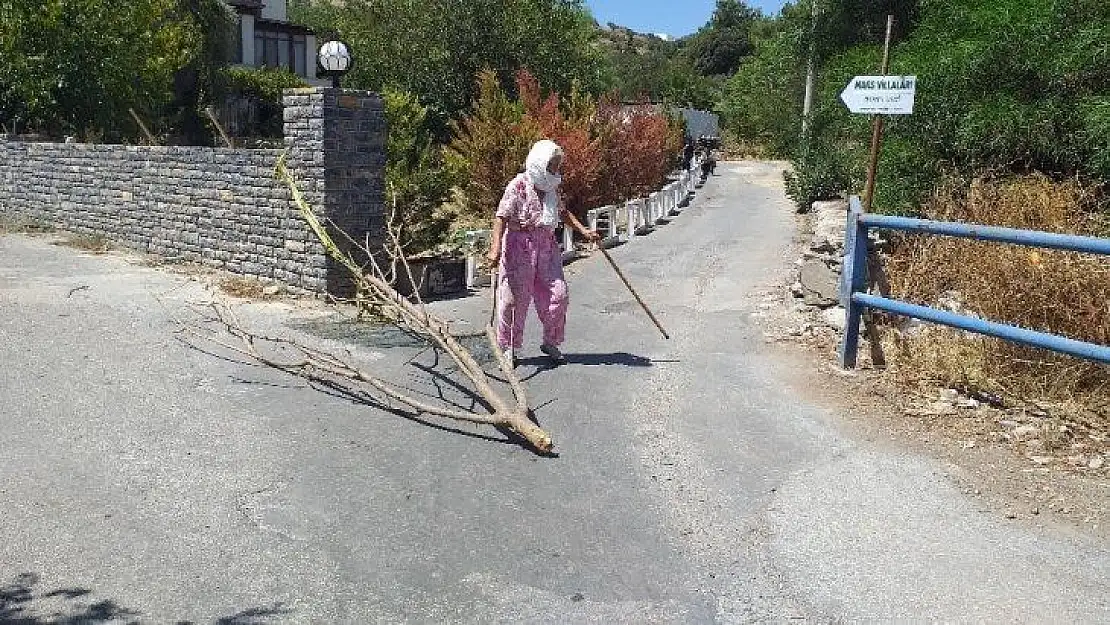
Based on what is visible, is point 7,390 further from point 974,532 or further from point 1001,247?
point 1001,247

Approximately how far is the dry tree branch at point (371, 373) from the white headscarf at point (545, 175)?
3.29 ft

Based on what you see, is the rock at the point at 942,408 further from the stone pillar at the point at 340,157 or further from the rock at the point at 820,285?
the stone pillar at the point at 340,157

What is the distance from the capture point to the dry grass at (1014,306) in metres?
5.93

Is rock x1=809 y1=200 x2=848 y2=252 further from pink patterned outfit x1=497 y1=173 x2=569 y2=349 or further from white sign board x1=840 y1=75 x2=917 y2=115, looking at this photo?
pink patterned outfit x1=497 y1=173 x2=569 y2=349

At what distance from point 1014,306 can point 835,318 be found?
2.13m

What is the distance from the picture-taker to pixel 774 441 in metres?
5.47

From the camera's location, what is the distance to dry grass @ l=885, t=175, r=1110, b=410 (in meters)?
5.93

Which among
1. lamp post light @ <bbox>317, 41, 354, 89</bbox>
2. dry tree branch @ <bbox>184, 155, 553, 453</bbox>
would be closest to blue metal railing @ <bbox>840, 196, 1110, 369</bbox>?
dry tree branch @ <bbox>184, 155, 553, 453</bbox>

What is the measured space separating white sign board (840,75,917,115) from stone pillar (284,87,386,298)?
4827 mm

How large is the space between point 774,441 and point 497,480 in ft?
5.63

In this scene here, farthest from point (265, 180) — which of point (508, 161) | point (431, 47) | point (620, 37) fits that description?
point (620, 37)

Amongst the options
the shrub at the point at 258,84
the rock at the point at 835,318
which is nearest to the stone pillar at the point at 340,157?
the rock at the point at 835,318

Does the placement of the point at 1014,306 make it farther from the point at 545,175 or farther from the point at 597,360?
Result: the point at 545,175

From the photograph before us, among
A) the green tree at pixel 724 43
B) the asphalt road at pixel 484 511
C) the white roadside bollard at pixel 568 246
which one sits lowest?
the asphalt road at pixel 484 511
